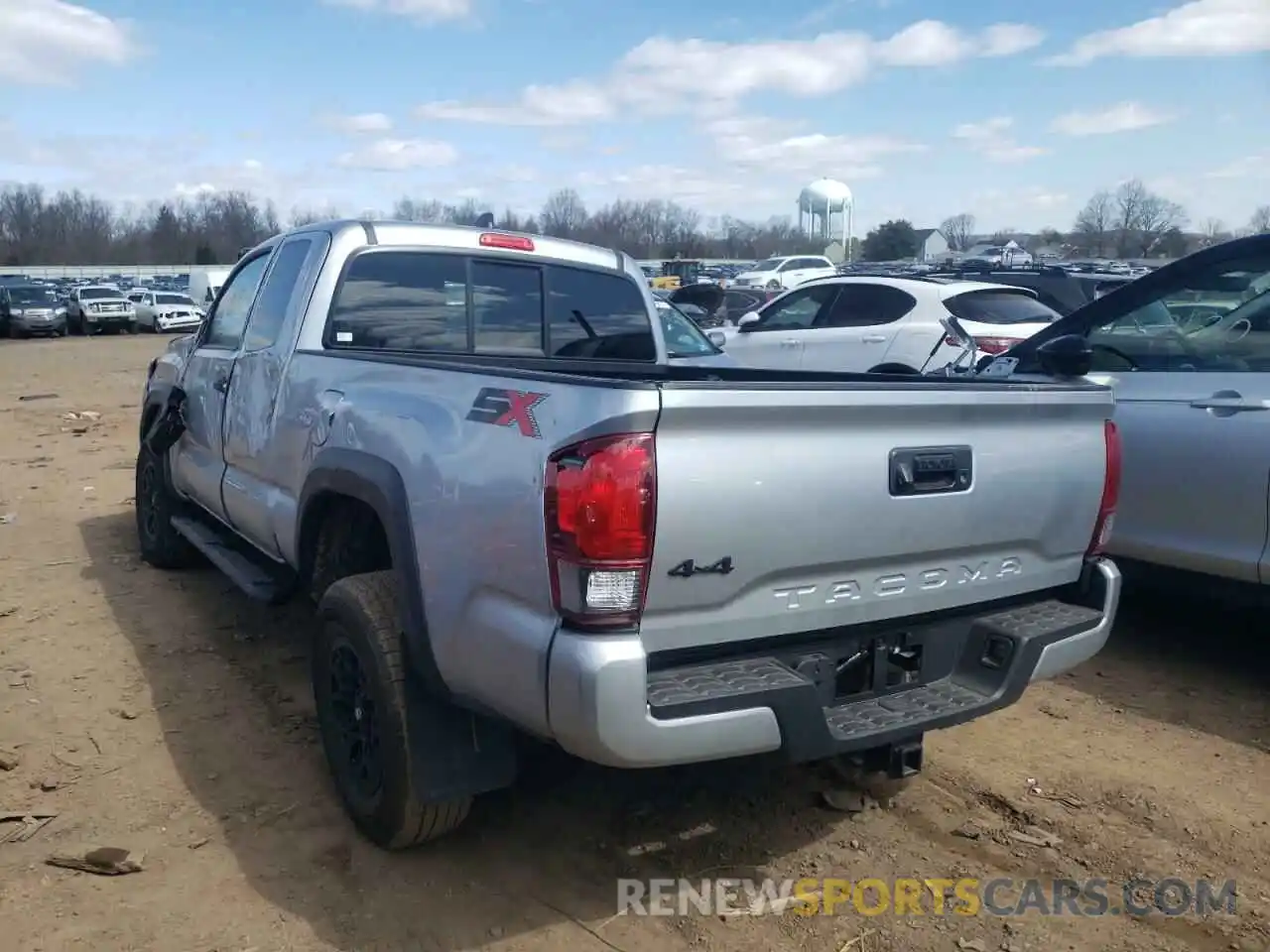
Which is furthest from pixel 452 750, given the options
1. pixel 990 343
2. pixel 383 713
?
pixel 990 343

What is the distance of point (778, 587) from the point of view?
9.03 ft

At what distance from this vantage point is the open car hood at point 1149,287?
4.89 meters

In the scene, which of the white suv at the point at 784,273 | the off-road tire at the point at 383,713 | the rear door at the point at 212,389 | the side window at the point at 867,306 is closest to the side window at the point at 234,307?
the rear door at the point at 212,389

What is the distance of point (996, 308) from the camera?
1008cm

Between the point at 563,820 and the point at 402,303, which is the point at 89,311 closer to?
the point at 402,303

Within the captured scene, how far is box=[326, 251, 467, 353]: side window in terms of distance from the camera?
4.37 m

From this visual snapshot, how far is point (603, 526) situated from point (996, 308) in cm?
850

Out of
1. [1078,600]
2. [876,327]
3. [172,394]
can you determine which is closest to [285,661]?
[172,394]

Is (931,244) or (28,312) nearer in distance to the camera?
(28,312)

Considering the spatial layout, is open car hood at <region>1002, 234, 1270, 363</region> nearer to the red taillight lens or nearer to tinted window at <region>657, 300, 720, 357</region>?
the red taillight lens

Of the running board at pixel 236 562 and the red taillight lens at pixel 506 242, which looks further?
the red taillight lens at pixel 506 242

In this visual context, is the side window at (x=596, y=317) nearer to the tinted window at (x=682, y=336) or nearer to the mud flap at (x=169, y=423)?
the mud flap at (x=169, y=423)

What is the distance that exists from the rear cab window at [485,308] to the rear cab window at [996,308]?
18.4ft

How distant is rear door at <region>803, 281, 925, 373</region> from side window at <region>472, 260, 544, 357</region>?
5553 mm
